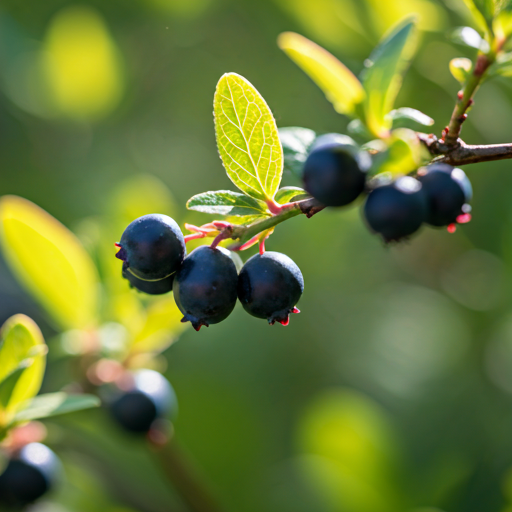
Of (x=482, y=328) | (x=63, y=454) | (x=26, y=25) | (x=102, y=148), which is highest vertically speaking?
Answer: (x=26, y=25)

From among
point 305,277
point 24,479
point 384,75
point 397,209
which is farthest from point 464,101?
point 305,277

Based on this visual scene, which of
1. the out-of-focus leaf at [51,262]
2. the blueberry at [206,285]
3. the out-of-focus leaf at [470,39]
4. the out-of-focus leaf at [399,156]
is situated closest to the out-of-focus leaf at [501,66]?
the out-of-focus leaf at [470,39]

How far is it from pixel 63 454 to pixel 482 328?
2.32m

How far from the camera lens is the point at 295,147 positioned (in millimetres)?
1156

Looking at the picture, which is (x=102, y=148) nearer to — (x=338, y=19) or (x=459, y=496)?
(x=338, y=19)

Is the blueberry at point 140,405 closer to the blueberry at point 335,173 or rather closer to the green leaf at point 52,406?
the green leaf at point 52,406

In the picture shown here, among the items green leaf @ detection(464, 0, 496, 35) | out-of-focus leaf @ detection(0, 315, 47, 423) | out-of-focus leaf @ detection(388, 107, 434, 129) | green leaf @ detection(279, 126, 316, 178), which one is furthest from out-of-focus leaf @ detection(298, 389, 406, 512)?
green leaf @ detection(464, 0, 496, 35)

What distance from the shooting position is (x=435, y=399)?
2.86 m

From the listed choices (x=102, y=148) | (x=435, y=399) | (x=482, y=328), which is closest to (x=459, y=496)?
(x=435, y=399)

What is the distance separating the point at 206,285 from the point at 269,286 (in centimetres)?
12

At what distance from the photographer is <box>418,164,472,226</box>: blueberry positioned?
0.89 metres

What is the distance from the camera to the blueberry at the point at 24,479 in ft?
5.39

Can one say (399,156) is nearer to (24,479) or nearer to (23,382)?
(23,382)

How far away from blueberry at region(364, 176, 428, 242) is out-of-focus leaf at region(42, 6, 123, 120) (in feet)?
9.41
